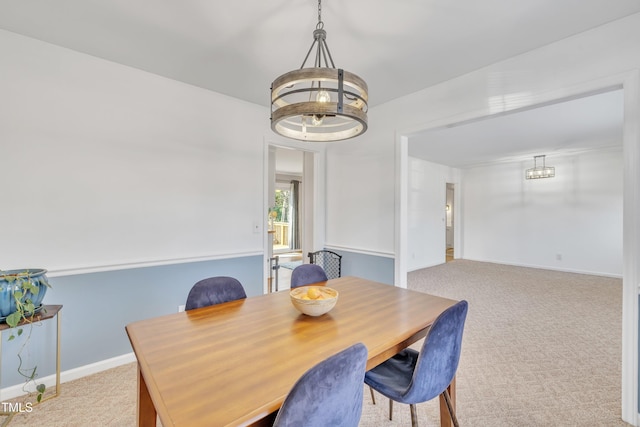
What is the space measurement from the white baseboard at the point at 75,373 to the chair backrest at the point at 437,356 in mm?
2381

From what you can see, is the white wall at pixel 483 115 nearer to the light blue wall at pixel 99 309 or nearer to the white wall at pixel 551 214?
the light blue wall at pixel 99 309

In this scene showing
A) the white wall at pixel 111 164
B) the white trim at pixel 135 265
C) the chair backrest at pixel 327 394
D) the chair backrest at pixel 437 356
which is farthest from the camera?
the white trim at pixel 135 265

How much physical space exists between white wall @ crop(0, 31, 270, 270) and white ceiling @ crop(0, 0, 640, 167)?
204mm

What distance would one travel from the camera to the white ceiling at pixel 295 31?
167cm

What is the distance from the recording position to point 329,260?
Result: 376 centimetres

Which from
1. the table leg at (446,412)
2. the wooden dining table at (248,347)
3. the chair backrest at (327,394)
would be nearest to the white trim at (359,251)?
the wooden dining table at (248,347)

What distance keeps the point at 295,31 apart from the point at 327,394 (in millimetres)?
2090

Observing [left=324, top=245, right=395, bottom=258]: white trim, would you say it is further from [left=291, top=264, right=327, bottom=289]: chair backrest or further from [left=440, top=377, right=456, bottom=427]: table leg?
[left=440, top=377, right=456, bottom=427]: table leg

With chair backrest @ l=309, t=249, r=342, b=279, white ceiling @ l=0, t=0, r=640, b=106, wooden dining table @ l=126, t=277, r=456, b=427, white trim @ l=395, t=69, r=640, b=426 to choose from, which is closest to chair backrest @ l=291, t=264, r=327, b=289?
wooden dining table @ l=126, t=277, r=456, b=427

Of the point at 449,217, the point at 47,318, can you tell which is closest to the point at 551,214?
the point at 449,217

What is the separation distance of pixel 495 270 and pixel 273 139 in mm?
5612

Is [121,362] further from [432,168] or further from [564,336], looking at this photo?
[432,168]

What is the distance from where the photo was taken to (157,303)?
2494 mm

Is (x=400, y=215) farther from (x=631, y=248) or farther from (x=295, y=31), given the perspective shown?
(x=295, y=31)
